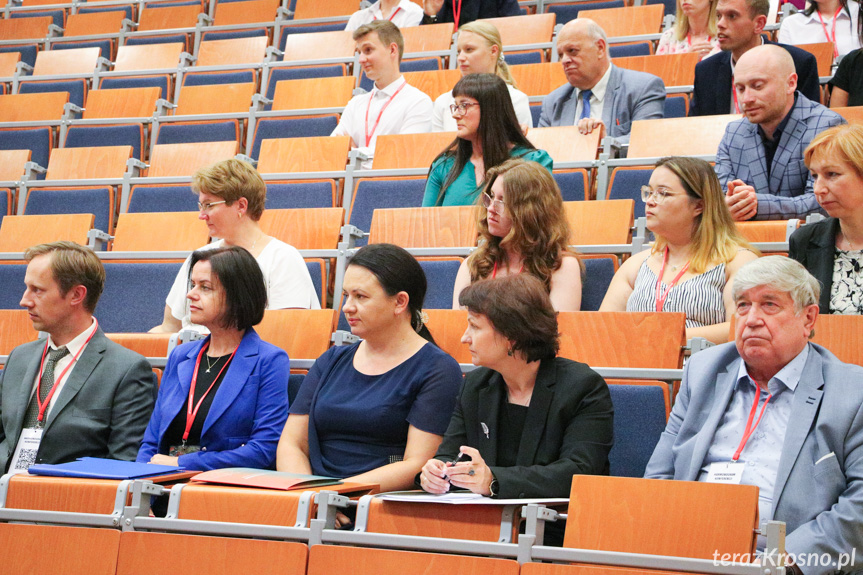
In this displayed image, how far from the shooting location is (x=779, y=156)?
2.48m

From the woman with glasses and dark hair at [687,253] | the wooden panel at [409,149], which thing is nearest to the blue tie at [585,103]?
the wooden panel at [409,149]

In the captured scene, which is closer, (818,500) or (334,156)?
(818,500)

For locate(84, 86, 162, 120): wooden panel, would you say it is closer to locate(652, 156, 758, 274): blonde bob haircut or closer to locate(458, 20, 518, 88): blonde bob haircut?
locate(458, 20, 518, 88): blonde bob haircut

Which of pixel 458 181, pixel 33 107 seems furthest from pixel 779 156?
pixel 33 107

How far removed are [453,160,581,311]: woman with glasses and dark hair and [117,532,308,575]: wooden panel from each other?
36.0 inches

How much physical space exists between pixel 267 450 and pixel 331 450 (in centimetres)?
15

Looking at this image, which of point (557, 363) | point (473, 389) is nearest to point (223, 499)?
point (473, 389)

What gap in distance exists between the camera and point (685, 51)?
358cm

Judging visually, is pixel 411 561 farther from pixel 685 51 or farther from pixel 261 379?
pixel 685 51

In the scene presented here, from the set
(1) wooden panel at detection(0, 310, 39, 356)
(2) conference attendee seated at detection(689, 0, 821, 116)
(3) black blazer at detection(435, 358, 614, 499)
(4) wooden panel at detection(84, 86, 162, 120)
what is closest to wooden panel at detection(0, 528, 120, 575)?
(3) black blazer at detection(435, 358, 614, 499)

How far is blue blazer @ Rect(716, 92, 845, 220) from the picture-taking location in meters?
2.46

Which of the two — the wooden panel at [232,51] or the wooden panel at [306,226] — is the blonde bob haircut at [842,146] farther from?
the wooden panel at [232,51]

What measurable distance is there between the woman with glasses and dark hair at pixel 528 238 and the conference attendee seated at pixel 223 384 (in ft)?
1.59

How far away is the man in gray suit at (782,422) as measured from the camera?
4.56 ft
